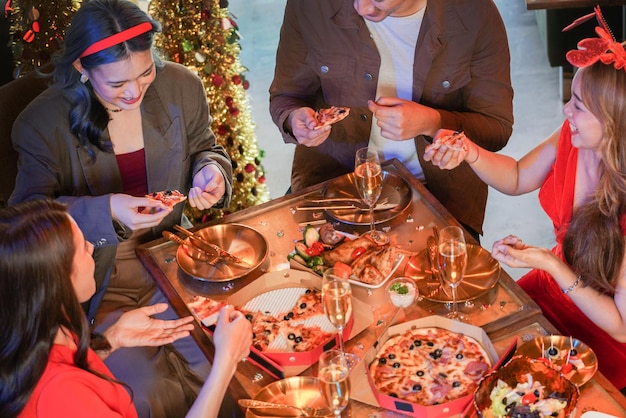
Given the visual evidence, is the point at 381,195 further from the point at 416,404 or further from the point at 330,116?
the point at 416,404

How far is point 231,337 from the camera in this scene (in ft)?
7.86

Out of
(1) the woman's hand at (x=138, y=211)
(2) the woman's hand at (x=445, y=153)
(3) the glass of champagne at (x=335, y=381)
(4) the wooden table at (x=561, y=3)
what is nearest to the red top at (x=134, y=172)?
(1) the woman's hand at (x=138, y=211)

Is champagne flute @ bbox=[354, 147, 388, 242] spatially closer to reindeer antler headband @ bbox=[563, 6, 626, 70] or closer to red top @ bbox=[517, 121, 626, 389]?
red top @ bbox=[517, 121, 626, 389]

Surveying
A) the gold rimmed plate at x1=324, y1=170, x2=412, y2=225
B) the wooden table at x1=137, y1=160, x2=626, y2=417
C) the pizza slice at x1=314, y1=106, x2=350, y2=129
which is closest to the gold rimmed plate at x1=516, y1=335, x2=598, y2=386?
the wooden table at x1=137, y1=160, x2=626, y2=417

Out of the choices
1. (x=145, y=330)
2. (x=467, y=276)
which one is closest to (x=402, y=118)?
(x=467, y=276)

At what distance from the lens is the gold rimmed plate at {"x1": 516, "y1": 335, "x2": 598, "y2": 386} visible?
2260 millimetres

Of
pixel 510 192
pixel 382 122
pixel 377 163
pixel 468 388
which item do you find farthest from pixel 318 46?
pixel 468 388

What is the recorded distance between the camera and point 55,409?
216 centimetres

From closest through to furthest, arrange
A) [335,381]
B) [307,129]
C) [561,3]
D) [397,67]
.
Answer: [335,381]
[307,129]
[397,67]
[561,3]

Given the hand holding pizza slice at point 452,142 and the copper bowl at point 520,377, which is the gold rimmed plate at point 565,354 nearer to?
the copper bowl at point 520,377

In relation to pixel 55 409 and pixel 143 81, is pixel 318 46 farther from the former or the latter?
pixel 55 409

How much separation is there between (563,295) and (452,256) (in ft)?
2.15

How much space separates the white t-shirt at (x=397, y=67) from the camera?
3.30m

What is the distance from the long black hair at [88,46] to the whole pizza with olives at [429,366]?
1376 mm
